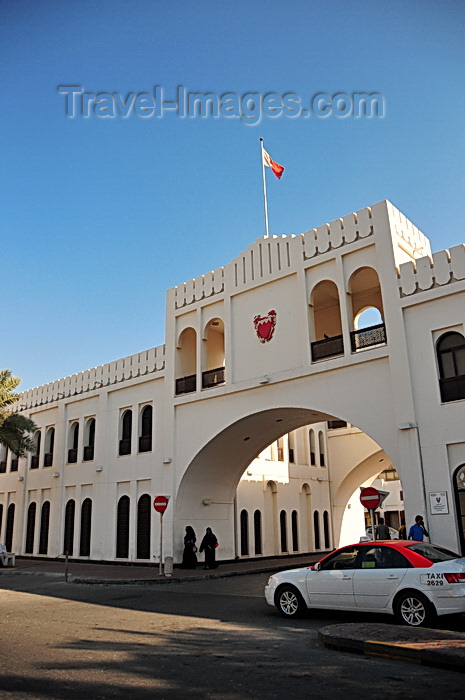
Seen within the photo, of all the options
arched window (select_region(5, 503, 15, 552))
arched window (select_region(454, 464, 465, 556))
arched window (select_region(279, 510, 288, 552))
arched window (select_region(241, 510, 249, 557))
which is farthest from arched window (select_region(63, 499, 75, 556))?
arched window (select_region(454, 464, 465, 556))

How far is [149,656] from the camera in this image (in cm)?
753

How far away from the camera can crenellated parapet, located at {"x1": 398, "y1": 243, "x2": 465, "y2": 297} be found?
16.2 m

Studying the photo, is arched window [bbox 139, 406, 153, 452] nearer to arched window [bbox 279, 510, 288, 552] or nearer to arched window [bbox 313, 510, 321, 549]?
arched window [bbox 279, 510, 288, 552]

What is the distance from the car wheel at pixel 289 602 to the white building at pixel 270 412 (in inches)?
236

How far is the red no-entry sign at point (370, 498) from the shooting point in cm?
1350

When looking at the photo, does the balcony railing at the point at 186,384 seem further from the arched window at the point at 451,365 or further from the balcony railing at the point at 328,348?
the arched window at the point at 451,365

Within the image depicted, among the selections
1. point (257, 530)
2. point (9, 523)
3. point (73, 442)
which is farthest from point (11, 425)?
point (257, 530)

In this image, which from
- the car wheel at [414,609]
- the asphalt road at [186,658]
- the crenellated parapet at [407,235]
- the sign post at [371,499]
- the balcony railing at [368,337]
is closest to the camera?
the asphalt road at [186,658]

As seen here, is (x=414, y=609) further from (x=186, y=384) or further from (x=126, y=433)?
(x=126, y=433)

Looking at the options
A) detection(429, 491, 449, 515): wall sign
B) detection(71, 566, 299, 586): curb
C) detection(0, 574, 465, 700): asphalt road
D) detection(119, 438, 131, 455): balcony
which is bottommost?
detection(0, 574, 465, 700): asphalt road

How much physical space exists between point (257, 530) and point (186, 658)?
2023 centimetres

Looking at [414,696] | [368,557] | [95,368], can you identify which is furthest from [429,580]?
[95,368]

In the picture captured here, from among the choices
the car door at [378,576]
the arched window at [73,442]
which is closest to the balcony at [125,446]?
the arched window at [73,442]

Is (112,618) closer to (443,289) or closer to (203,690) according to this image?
(203,690)
